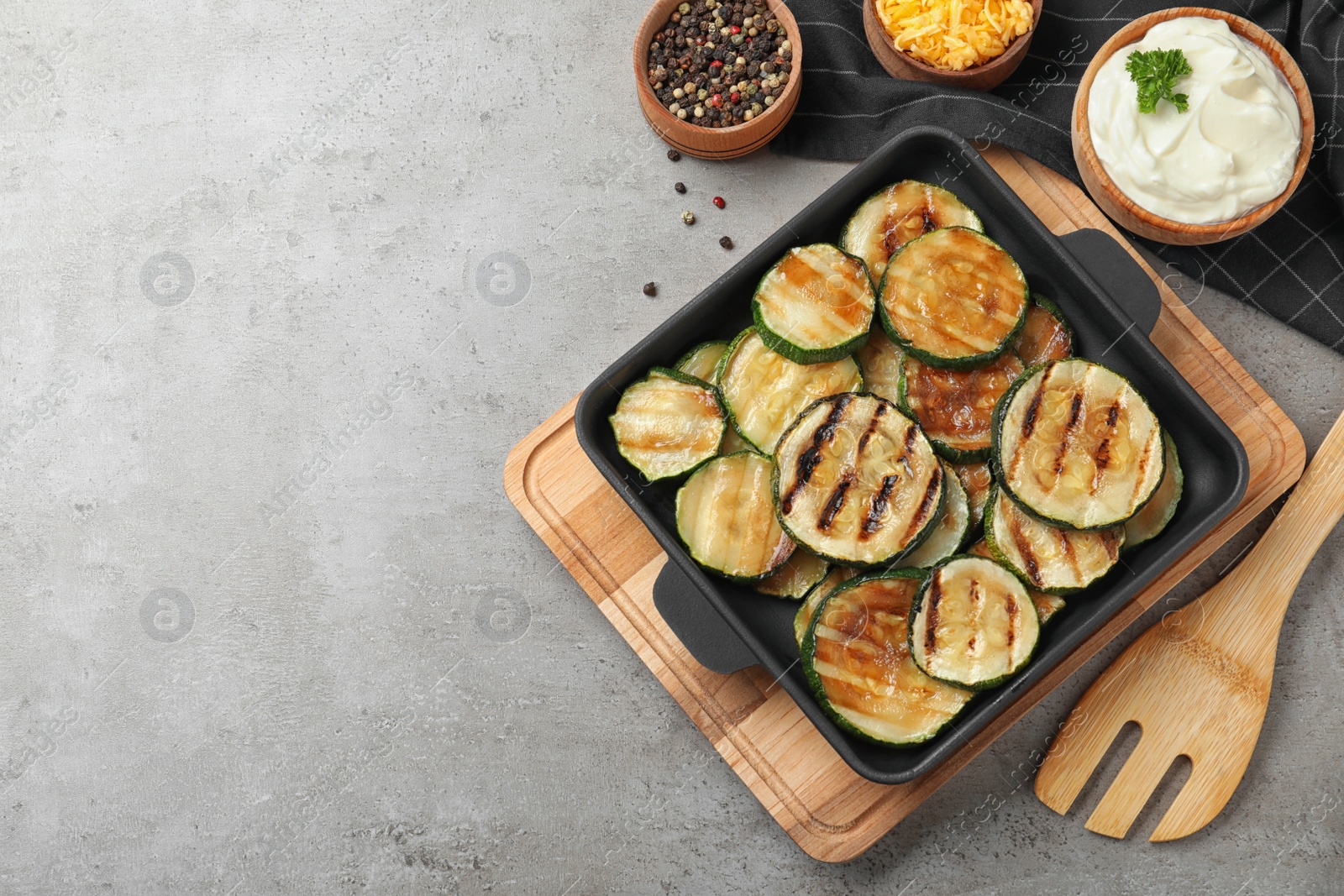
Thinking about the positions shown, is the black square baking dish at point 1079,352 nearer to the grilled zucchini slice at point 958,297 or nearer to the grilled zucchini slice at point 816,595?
the grilled zucchini slice at point 816,595

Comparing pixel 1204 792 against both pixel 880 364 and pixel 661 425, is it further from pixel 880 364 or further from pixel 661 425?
pixel 661 425

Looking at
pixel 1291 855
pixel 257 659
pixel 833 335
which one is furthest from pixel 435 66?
pixel 1291 855

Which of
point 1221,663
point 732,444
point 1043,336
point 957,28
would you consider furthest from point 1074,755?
point 957,28

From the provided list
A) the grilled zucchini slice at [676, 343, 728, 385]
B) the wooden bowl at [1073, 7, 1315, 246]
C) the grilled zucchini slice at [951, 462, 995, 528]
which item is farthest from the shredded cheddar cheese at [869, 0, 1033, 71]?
the grilled zucchini slice at [951, 462, 995, 528]

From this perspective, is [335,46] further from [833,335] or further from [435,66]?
[833,335]

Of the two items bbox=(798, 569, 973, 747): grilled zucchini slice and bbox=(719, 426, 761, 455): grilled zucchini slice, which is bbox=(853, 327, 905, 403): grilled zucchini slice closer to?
bbox=(719, 426, 761, 455): grilled zucchini slice

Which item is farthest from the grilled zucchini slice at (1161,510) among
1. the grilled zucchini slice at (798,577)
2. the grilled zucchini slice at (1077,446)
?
the grilled zucchini slice at (798,577)
